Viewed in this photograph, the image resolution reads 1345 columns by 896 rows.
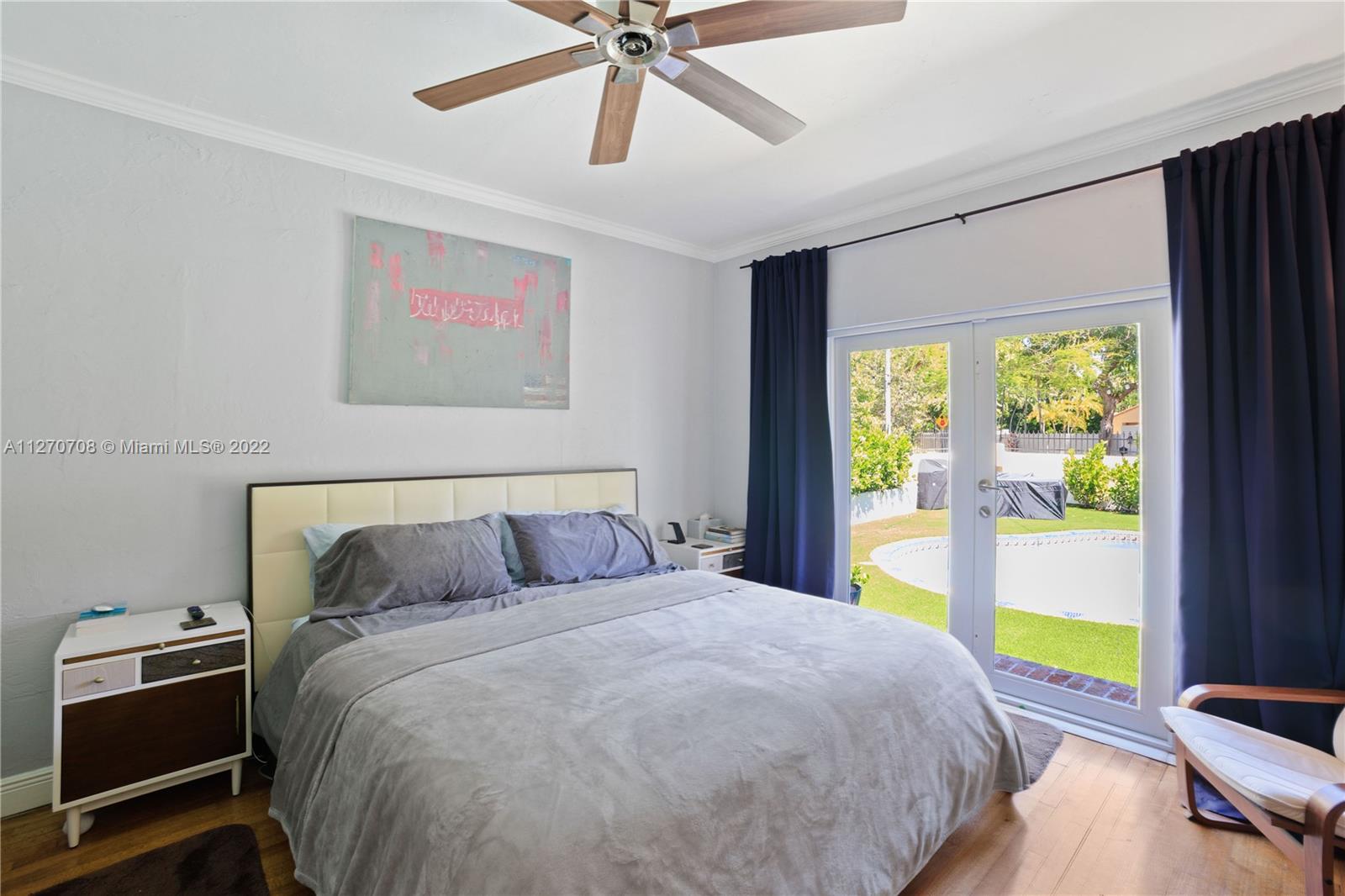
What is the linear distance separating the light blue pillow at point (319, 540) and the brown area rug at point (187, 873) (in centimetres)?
97

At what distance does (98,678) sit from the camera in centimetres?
206

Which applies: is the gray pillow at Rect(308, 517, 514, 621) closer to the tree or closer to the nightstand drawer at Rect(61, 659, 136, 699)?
the nightstand drawer at Rect(61, 659, 136, 699)

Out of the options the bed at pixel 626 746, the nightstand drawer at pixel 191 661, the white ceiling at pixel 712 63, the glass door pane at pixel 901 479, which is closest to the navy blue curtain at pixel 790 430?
the glass door pane at pixel 901 479

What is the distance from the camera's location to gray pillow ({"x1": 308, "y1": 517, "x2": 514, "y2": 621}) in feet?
8.09

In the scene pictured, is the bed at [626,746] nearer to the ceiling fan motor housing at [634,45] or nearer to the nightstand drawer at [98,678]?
the nightstand drawer at [98,678]

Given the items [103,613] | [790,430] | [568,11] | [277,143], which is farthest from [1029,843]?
[277,143]

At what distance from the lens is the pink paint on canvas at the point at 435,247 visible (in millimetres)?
3184

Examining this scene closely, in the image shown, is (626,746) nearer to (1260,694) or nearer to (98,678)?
(98,678)

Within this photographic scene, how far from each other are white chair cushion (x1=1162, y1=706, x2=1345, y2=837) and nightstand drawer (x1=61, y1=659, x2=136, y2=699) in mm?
3500

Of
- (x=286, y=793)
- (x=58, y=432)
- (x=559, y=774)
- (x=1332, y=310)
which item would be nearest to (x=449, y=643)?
(x=286, y=793)

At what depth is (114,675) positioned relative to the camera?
6.87 ft

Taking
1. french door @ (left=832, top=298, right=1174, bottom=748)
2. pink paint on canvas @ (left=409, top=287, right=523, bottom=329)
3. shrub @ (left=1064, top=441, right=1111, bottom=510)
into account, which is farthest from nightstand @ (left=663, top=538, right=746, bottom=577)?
shrub @ (left=1064, top=441, right=1111, bottom=510)

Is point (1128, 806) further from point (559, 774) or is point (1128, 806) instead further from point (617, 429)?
point (617, 429)

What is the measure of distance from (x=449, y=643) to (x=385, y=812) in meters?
0.65
